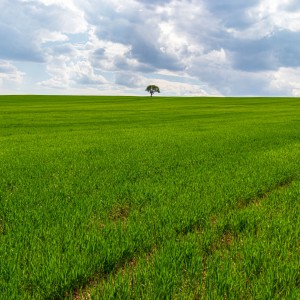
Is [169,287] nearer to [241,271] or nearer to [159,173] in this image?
[241,271]

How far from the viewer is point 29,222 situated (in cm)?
598

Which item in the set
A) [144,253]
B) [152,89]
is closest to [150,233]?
[144,253]

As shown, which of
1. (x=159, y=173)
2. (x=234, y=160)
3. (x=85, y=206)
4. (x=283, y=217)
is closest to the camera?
(x=283, y=217)

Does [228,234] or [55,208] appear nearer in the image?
[228,234]

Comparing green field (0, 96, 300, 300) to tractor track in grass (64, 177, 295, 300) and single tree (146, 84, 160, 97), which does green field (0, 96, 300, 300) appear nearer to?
tractor track in grass (64, 177, 295, 300)

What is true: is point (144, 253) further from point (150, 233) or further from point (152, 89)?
point (152, 89)

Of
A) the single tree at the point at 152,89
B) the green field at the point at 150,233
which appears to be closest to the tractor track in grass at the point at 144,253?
the green field at the point at 150,233

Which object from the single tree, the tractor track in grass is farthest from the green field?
the single tree

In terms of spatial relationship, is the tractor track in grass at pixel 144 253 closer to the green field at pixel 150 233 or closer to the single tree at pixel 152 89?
the green field at pixel 150 233

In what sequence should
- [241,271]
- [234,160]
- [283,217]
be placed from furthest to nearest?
1. [234,160]
2. [283,217]
3. [241,271]

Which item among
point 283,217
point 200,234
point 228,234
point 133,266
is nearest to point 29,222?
point 133,266

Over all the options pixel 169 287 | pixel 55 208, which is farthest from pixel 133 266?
pixel 55 208

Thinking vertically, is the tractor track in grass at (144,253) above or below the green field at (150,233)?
below

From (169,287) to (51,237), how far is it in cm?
236
